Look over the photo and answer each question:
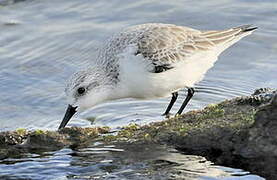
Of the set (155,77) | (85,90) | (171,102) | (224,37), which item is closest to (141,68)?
(155,77)

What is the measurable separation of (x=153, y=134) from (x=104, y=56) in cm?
199

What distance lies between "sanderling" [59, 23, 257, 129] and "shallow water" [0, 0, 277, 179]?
1.58 ft

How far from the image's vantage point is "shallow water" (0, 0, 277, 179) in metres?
9.30

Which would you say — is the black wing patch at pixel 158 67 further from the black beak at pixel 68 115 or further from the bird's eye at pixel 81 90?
the black beak at pixel 68 115

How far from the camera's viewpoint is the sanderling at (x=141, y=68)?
808cm

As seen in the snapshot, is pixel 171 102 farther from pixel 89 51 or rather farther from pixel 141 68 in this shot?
pixel 89 51

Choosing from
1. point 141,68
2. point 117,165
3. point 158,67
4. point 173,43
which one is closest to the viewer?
point 117,165

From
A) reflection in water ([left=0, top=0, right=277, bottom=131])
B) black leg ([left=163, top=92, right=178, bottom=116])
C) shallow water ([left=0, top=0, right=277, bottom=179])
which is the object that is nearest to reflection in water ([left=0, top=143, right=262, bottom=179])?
shallow water ([left=0, top=0, right=277, bottom=179])

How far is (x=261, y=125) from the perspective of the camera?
5781mm

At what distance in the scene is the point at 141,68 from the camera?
8086 millimetres

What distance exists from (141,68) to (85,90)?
26.4 inches

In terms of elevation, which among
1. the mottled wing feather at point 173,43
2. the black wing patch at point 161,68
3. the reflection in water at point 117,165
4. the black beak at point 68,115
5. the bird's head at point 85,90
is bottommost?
the reflection in water at point 117,165

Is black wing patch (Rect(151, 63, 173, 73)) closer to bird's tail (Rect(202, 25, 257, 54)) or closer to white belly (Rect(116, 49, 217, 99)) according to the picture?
white belly (Rect(116, 49, 217, 99))

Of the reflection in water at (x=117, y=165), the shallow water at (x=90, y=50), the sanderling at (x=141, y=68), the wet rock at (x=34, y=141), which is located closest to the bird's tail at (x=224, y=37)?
the sanderling at (x=141, y=68)
